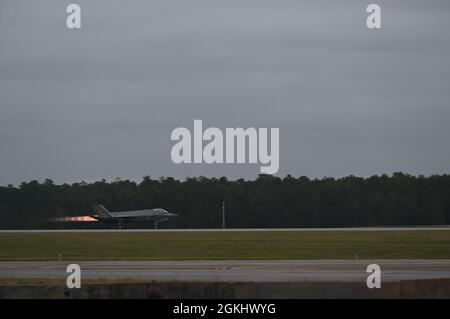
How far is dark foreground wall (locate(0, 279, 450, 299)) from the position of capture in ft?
56.8

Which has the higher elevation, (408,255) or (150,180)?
(150,180)

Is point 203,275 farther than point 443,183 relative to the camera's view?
No

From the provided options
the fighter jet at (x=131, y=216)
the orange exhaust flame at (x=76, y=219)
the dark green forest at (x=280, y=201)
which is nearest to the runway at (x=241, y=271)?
the orange exhaust flame at (x=76, y=219)

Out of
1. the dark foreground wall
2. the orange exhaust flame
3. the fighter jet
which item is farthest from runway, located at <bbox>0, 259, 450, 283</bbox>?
the fighter jet

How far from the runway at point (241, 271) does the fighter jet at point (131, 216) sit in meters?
42.4

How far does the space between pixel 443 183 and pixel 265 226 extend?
2128cm

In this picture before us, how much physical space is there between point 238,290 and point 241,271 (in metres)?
10.1

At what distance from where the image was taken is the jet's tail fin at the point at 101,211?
243 feet

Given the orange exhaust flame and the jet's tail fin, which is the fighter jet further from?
the orange exhaust flame

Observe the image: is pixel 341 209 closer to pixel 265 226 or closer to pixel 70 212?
pixel 265 226

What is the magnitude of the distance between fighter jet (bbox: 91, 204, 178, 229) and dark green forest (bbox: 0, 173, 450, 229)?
84 centimetres

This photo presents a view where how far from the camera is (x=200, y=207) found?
8150cm

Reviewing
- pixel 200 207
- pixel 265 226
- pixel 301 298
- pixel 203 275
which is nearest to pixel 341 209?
pixel 265 226
